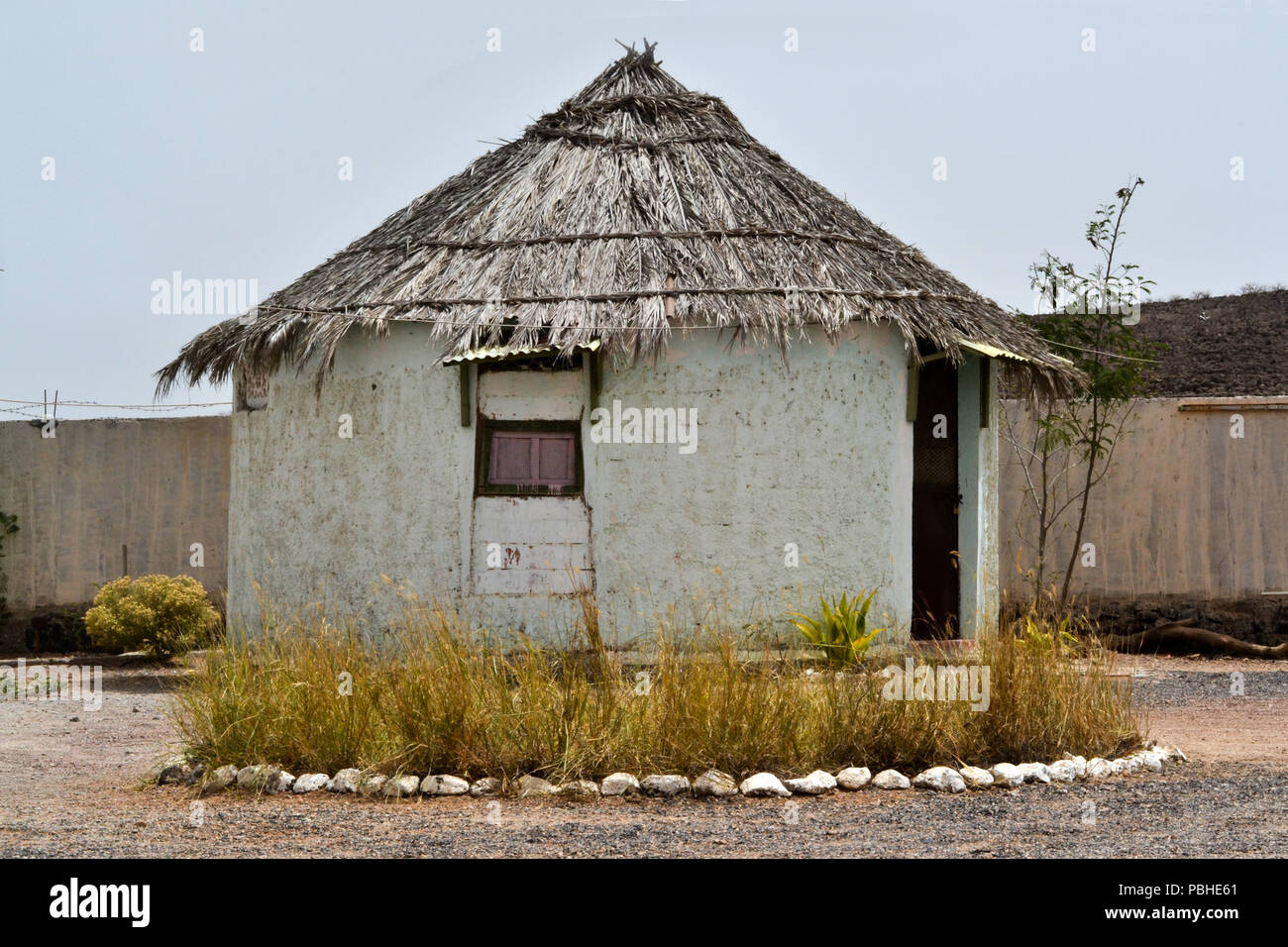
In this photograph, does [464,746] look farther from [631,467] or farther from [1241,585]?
[1241,585]

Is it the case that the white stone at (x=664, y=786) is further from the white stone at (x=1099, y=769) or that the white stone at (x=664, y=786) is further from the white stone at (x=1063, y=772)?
the white stone at (x=1099, y=769)

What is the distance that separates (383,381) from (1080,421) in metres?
6.04

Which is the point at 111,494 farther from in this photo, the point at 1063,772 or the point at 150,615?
the point at 1063,772

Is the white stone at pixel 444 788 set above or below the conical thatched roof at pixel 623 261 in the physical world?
below

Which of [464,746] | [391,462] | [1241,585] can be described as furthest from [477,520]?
[1241,585]

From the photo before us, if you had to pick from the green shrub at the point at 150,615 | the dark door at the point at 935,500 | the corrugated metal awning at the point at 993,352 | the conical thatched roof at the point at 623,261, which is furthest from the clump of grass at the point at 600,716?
the green shrub at the point at 150,615

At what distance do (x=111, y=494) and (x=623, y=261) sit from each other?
6192mm

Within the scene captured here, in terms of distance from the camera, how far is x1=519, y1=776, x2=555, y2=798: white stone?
19.4 feet

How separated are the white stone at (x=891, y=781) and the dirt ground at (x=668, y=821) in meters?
0.11

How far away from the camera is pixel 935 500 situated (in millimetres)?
10711

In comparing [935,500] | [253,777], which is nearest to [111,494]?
[935,500]

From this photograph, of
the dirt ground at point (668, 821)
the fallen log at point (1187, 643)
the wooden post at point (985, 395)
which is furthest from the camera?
the fallen log at point (1187, 643)

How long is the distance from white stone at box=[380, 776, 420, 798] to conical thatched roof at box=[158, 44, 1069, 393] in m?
3.63

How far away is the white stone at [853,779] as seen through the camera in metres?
6.07
